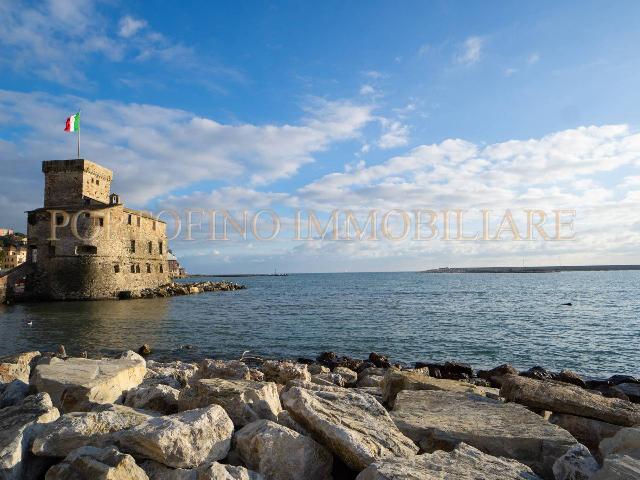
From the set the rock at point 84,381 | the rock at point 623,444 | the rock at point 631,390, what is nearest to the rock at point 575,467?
the rock at point 623,444

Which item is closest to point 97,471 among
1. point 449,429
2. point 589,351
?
point 449,429

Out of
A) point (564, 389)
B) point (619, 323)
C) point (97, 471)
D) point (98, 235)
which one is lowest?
point (619, 323)

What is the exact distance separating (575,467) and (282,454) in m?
2.63

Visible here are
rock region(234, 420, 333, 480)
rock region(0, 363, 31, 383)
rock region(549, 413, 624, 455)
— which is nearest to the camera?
rock region(234, 420, 333, 480)

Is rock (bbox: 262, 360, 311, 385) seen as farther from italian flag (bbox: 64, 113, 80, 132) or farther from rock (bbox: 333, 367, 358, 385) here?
italian flag (bbox: 64, 113, 80, 132)

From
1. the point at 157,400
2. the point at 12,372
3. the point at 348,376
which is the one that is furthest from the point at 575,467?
the point at 12,372

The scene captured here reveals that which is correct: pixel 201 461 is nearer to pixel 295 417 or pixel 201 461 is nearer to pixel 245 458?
pixel 245 458


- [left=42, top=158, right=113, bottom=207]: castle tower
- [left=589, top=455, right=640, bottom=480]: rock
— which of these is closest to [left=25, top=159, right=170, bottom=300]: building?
[left=42, top=158, right=113, bottom=207]: castle tower

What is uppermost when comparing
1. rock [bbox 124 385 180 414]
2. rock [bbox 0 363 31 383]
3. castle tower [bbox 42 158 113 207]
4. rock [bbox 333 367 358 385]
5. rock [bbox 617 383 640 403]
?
castle tower [bbox 42 158 113 207]

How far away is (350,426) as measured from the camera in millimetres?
4289

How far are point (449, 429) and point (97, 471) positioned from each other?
358 centimetres

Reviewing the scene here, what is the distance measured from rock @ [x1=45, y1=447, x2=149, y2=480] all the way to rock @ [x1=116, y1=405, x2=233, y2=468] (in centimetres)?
20

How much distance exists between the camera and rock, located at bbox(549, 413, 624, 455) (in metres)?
5.43

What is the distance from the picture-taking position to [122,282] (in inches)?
1828
